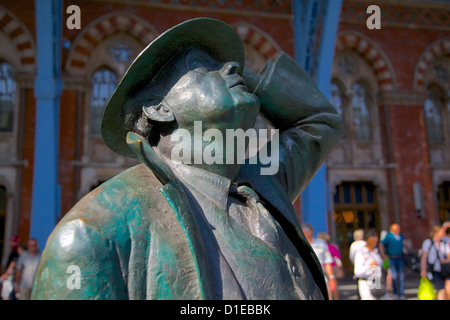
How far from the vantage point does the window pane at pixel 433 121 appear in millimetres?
13516

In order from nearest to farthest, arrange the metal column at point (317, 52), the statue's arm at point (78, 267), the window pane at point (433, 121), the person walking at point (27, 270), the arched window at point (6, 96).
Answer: the statue's arm at point (78, 267)
the person walking at point (27, 270)
the metal column at point (317, 52)
the arched window at point (6, 96)
the window pane at point (433, 121)

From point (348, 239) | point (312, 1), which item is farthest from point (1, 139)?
point (348, 239)

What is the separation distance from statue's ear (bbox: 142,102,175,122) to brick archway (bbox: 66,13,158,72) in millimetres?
10320

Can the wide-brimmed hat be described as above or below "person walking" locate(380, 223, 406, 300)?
above

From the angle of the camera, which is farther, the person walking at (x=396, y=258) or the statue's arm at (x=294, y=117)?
the person walking at (x=396, y=258)

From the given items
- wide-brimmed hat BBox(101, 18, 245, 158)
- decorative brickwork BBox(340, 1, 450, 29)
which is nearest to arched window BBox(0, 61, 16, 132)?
decorative brickwork BBox(340, 1, 450, 29)

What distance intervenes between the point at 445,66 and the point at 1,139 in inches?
503

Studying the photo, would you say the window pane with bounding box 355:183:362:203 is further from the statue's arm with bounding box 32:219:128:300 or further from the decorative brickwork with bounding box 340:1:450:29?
the statue's arm with bounding box 32:219:128:300

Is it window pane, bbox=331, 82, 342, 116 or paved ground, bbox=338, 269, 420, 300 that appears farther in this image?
window pane, bbox=331, 82, 342, 116

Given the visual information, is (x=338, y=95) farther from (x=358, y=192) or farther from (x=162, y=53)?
(x=162, y=53)

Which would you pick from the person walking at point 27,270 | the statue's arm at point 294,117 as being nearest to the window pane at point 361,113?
A: the person walking at point 27,270

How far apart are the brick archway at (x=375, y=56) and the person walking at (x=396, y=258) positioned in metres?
6.48

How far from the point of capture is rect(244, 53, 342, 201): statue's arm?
62.6 inches

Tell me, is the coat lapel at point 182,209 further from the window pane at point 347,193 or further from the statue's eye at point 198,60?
the window pane at point 347,193
